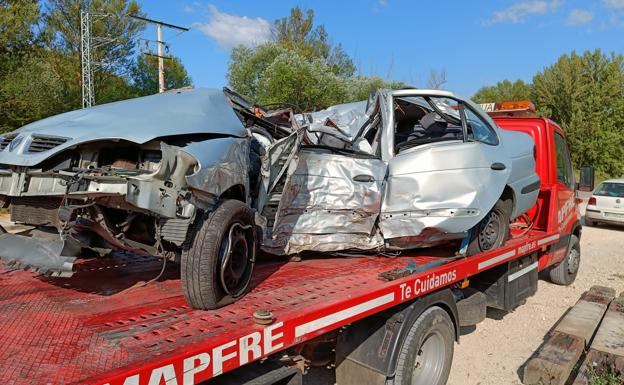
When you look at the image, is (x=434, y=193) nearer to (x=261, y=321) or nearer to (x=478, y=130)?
(x=478, y=130)

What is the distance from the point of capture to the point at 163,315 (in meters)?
2.53

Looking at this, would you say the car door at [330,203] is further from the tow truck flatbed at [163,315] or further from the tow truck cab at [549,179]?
the tow truck cab at [549,179]

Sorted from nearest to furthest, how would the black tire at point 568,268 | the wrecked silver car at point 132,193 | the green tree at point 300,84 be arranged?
the wrecked silver car at point 132,193
the black tire at point 568,268
the green tree at point 300,84

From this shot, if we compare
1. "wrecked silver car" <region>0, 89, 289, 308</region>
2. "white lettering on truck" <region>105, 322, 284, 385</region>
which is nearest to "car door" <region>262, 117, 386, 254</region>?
"wrecked silver car" <region>0, 89, 289, 308</region>

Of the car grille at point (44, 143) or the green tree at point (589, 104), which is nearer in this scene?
the car grille at point (44, 143)

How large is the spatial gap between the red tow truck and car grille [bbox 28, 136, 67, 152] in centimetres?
92

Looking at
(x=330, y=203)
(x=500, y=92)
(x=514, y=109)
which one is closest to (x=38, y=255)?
(x=330, y=203)

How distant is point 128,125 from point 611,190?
14432mm

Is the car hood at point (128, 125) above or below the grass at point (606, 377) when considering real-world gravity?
above

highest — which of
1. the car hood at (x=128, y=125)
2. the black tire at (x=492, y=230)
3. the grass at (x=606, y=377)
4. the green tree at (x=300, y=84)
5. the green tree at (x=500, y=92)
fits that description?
the green tree at (x=500, y=92)

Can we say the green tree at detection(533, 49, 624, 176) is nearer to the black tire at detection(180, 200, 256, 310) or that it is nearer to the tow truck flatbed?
the tow truck flatbed

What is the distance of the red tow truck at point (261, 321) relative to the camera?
77.1 inches

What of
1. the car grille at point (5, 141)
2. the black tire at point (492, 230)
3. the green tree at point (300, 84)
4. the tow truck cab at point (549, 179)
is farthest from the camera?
the green tree at point (300, 84)

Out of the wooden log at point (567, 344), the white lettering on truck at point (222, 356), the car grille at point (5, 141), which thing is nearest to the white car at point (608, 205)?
the wooden log at point (567, 344)
